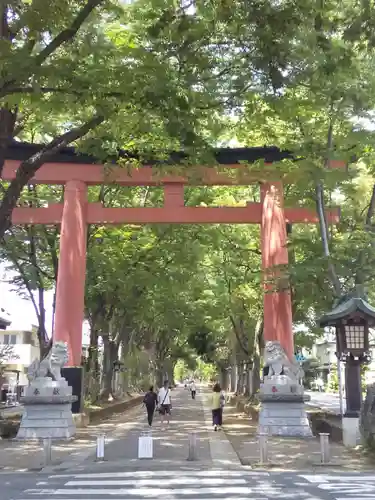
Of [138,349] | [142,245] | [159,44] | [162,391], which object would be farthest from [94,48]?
[138,349]

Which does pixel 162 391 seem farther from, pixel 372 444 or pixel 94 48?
pixel 94 48

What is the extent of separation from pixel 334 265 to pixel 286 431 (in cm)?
480

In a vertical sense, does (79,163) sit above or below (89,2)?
above

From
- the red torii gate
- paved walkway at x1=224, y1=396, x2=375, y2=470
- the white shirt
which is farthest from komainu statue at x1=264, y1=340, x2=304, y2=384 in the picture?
the white shirt

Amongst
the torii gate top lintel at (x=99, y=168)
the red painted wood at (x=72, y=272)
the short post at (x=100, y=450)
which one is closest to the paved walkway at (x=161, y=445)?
the short post at (x=100, y=450)

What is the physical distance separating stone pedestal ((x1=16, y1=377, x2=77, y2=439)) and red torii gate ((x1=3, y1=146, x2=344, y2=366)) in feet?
4.97

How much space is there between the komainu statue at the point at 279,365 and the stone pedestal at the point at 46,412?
5.80 metres

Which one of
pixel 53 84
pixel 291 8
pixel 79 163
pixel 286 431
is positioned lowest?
pixel 286 431

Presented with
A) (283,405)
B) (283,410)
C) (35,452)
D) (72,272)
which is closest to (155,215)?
(72,272)

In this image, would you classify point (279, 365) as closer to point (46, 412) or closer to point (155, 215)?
point (155, 215)

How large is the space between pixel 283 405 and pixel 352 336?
3.11 metres

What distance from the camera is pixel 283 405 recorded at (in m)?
16.0

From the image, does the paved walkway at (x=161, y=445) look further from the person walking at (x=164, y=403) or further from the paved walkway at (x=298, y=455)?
the paved walkway at (x=298, y=455)

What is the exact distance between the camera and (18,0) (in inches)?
288
